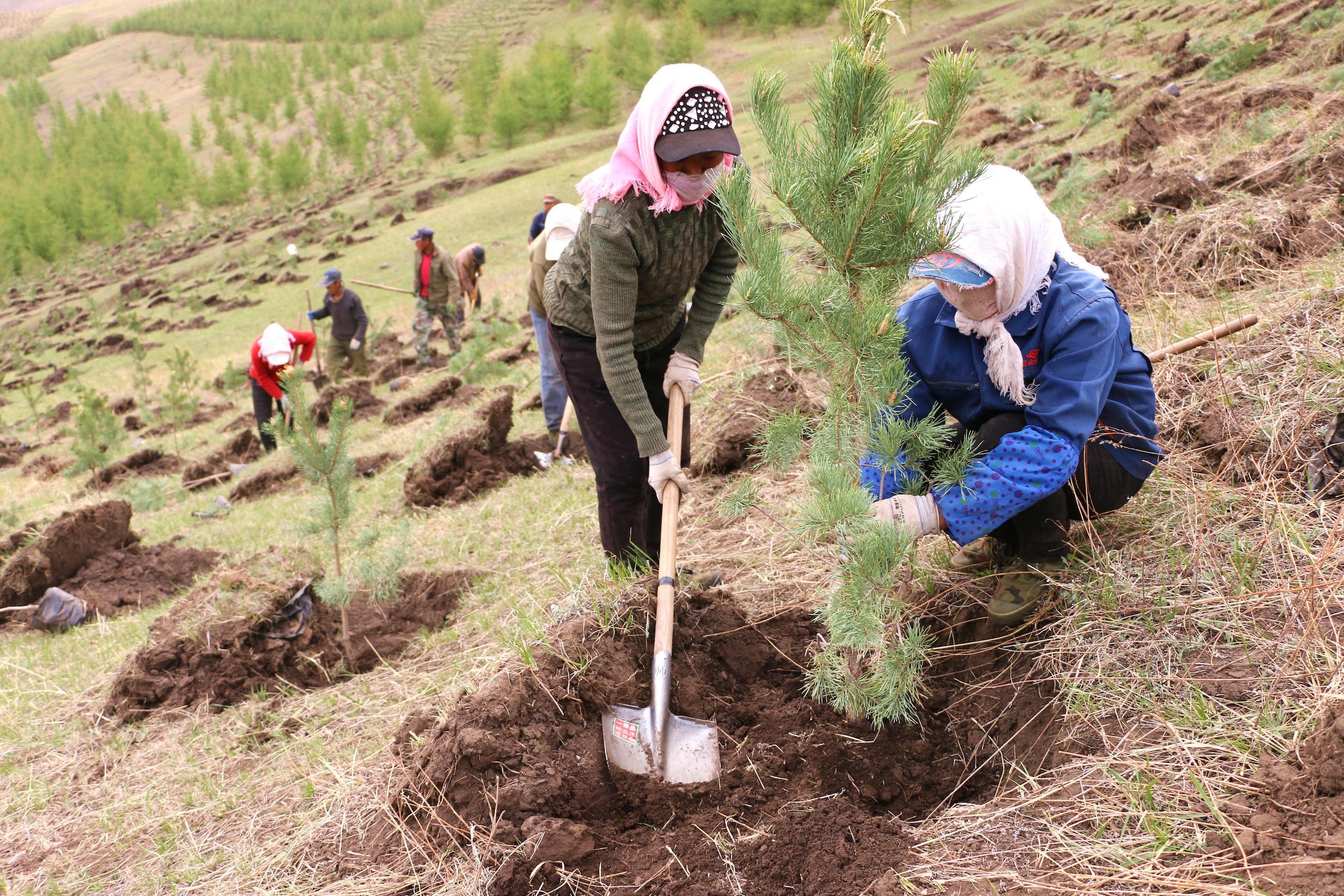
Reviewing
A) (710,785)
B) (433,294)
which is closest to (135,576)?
(710,785)

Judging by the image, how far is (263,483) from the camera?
8.41 metres

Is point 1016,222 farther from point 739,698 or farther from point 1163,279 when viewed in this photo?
point 1163,279

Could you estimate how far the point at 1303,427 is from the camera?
271 centimetres

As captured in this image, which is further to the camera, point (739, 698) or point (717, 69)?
point (717, 69)

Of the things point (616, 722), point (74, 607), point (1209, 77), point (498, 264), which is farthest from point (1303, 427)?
point (498, 264)

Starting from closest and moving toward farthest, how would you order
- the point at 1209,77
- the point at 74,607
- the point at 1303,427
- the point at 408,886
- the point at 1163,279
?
the point at 408,886 < the point at 1303,427 < the point at 1163,279 < the point at 74,607 < the point at 1209,77

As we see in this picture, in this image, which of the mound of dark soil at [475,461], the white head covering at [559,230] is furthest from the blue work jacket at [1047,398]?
the mound of dark soil at [475,461]

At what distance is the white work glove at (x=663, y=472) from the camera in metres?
2.75

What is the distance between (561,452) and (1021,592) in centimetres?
428

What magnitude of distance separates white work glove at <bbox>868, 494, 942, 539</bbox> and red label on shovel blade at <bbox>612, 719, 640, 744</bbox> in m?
0.91

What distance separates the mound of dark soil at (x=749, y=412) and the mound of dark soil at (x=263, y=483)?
5282mm

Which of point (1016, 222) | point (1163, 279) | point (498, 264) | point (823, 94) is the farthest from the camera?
point (498, 264)

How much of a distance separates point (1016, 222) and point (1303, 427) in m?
1.46

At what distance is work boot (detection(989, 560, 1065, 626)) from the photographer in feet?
7.96
